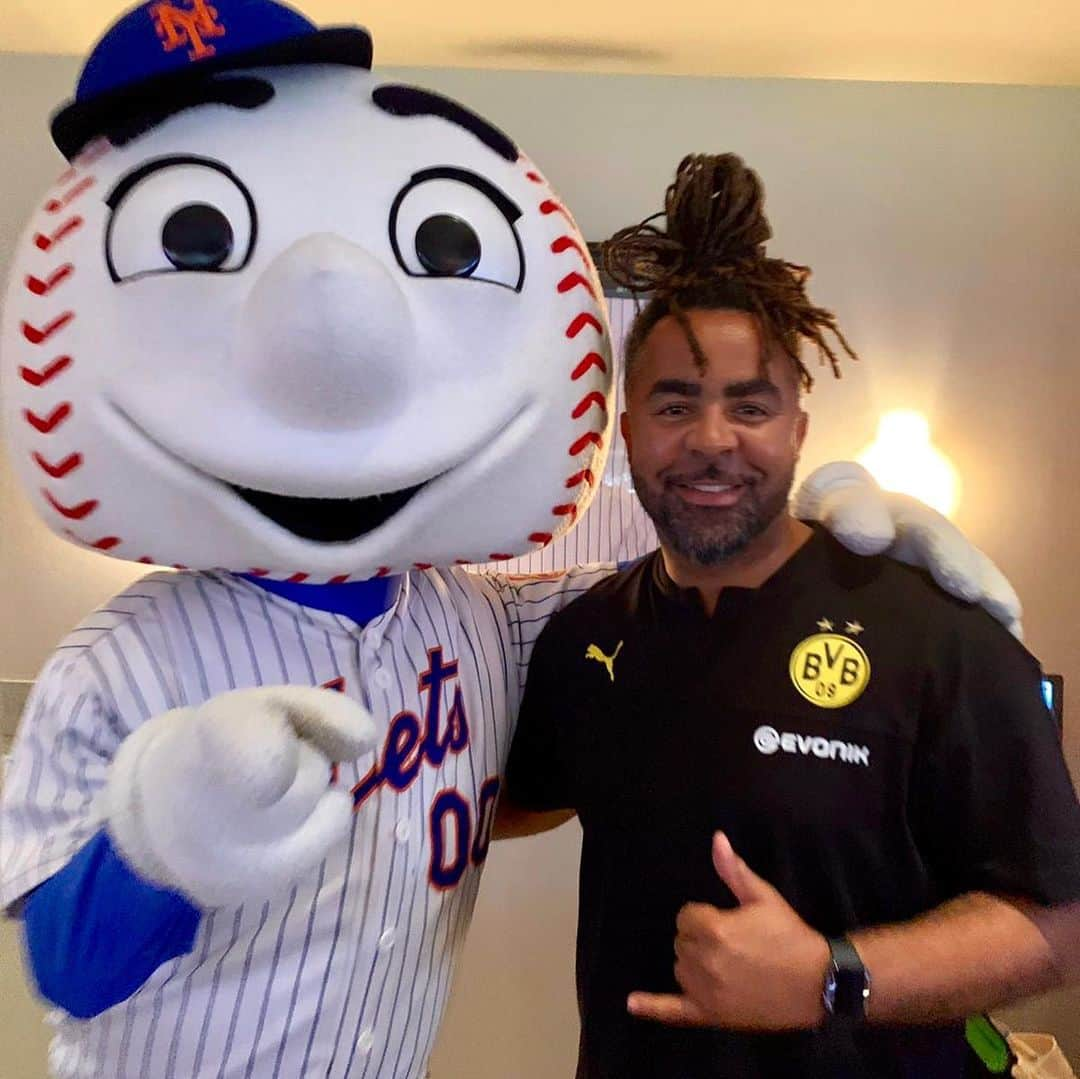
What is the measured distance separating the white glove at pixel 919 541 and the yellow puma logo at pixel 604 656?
0.80ft

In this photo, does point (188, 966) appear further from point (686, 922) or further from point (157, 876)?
point (686, 922)

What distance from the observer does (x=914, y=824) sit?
31.4 inches

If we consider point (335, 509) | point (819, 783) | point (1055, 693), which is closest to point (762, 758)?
point (819, 783)

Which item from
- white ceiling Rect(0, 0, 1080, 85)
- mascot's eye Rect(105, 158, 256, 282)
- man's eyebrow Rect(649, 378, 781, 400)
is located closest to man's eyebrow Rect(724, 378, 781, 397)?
man's eyebrow Rect(649, 378, 781, 400)

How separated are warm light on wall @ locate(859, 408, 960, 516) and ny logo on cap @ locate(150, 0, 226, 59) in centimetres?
144

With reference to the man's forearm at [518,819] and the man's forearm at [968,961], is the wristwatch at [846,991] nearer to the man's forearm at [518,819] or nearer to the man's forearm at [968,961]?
the man's forearm at [968,961]

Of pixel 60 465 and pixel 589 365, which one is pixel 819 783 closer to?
pixel 589 365

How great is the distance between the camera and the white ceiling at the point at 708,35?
58.1 inches

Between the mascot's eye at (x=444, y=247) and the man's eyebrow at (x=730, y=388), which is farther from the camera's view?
the man's eyebrow at (x=730, y=388)

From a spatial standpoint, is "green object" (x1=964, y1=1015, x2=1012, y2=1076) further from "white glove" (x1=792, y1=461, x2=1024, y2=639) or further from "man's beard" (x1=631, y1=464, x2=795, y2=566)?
"man's beard" (x1=631, y1=464, x2=795, y2=566)

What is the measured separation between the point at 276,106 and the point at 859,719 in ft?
2.25

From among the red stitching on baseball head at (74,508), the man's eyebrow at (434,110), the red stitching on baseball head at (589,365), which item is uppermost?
the man's eyebrow at (434,110)

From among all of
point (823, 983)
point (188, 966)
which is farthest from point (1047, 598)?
point (188, 966)

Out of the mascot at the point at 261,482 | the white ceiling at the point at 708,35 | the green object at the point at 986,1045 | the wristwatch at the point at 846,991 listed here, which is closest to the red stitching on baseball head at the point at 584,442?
the mascot at the point at 261,482
